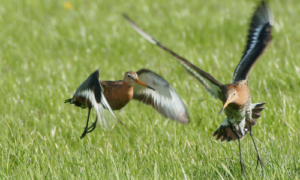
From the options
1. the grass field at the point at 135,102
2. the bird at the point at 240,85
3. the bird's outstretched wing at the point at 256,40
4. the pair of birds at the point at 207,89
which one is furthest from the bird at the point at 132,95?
the bird's outstretched wing at the point at 256,40

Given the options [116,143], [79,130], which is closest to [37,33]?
[79,130]

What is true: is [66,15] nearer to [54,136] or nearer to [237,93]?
[54,136]

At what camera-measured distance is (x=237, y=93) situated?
391 centimetres

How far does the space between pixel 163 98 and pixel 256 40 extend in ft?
4.19

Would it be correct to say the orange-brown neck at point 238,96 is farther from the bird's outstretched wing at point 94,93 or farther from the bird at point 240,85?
the bird's outstretched wing at point 94,93

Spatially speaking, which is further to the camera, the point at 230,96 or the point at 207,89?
the point at 207,89

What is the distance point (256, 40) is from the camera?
477cm

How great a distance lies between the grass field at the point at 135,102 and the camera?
371cm

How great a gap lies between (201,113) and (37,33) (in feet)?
17.5

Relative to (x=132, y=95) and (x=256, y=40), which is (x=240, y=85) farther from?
(x=132, y=95)

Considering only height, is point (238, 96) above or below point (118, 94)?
below

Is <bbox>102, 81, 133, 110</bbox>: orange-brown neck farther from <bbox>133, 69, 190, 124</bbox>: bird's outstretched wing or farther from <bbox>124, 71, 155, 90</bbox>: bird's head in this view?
<bbox>133, 69, 190, 124</bbox>: bird's outstretched wing

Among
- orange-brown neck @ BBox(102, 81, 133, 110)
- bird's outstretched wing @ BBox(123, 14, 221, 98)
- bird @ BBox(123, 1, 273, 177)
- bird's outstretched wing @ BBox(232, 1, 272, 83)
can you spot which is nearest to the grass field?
bird @ BBox(123, 1, 273, 177)

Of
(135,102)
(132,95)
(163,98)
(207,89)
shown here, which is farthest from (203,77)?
(135,102)
